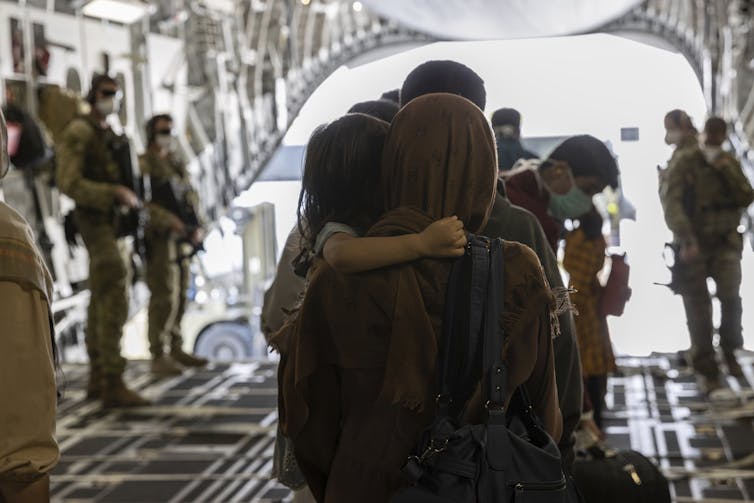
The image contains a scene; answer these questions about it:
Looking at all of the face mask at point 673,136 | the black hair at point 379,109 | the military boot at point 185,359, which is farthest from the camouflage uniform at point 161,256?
the black hair at point 379,109

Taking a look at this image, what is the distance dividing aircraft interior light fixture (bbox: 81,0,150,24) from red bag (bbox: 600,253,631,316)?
13.9 ft

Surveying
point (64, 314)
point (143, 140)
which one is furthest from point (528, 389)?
point (143, 140)

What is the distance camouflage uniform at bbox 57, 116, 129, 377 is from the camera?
5.15m

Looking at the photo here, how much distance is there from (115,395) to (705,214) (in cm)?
307

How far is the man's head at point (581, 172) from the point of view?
3.22 meters

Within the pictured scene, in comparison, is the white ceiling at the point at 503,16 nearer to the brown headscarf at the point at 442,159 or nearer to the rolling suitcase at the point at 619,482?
the rolling suitcase at the point at 619,482

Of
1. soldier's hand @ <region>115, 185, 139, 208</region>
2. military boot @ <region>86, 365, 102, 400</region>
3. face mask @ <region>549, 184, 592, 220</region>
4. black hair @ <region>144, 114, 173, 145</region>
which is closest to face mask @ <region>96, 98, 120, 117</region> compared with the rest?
soldier's hand @ <region>115, 185, 139, 208</region>

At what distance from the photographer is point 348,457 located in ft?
5.43

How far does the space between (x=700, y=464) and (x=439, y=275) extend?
291 centimetres

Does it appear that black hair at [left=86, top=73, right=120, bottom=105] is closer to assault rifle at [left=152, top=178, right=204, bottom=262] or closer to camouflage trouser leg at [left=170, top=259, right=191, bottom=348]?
assault rifle at [left=152, top=178, right=204, bottom=262]

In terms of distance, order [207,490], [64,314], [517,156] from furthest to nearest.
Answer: [64,314], [207,490], [517,156]

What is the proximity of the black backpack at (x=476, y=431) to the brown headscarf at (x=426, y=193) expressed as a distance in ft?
0.10

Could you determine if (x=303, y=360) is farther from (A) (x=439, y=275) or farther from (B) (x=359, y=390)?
(A) (x=439, y=275)

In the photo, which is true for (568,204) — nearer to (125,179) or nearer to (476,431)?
(476,431)
